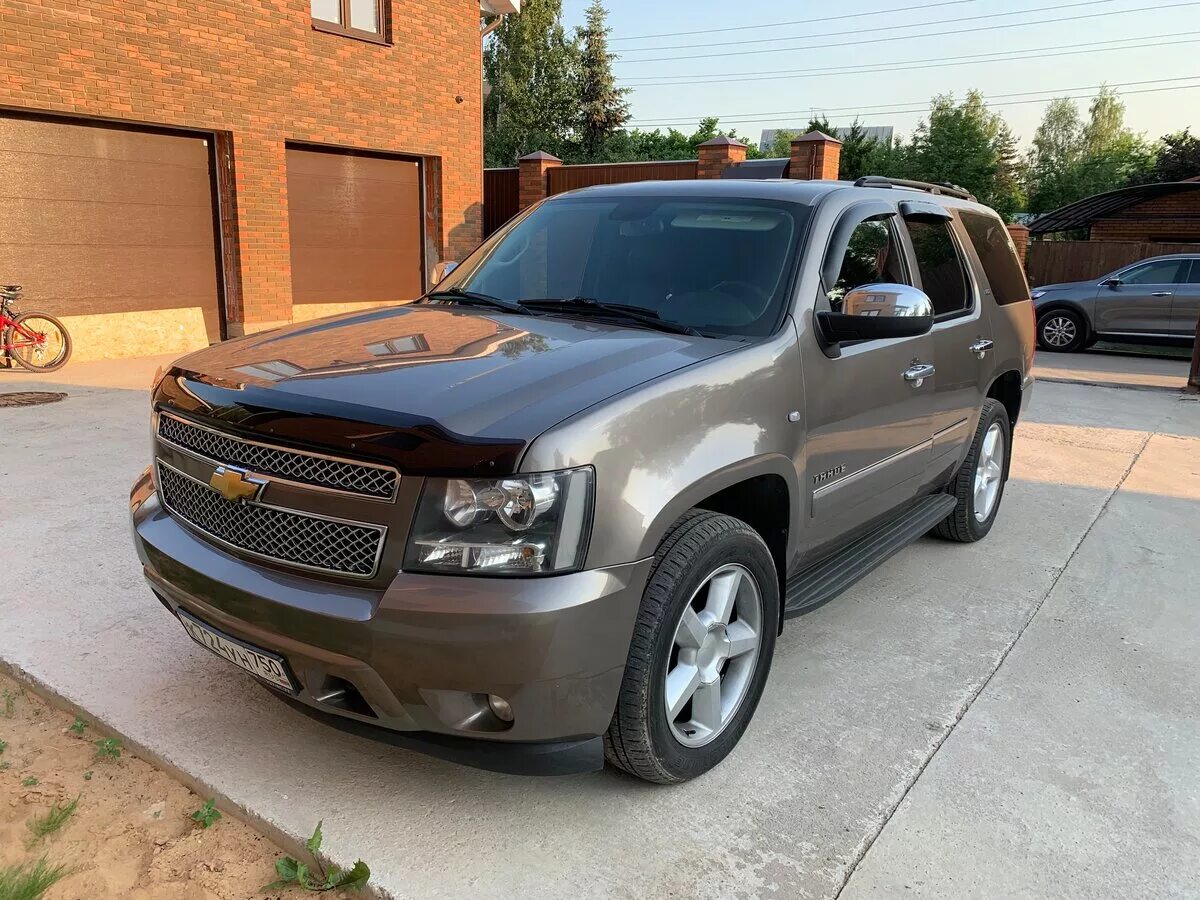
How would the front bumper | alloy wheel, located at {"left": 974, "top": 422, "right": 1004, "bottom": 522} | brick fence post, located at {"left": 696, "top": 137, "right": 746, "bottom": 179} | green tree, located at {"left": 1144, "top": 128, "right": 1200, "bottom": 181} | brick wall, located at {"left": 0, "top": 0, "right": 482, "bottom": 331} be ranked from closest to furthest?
the front bumper < alloy wheel, located at {"left": 974, "top": 422, "right": 1004, "bottom": 522} < brick wall, located at {"left": 0, "top": 0, "right": 482, "bottom": 331} < brick fence post, located at {"left": 696, "top": 137, "right": 746, "bottom": 179} < green tree, located at {"left": 1144, "top": 128, "right": 1200, "bottom": 181}

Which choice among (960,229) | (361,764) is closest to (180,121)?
(960,229)

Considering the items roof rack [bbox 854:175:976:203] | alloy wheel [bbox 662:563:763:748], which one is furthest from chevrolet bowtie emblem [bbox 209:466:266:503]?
roof rack [bbox 854:175:976:203]

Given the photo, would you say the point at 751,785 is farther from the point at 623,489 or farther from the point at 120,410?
the point at 120,410

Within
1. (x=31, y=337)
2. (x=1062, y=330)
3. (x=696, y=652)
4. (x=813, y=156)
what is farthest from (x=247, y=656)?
(x=813, y=156)

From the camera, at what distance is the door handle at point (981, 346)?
4594mm

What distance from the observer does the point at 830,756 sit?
9.82ft

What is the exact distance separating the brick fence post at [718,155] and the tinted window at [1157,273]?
23.0 feet

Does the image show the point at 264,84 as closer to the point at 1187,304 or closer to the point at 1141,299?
the point at 1141,299

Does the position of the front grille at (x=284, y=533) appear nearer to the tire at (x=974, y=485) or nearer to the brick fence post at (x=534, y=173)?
the tire at (x=974, y=485)

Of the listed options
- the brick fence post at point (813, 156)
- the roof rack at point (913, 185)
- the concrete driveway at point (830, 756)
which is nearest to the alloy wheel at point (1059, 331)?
the brick fence post at point (813, 156)

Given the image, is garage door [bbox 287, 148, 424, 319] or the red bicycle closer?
the red bicycle

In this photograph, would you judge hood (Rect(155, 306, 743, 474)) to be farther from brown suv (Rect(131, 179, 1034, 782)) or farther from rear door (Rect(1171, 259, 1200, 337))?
rear door (Rect(1171, 259, 1200, 337))

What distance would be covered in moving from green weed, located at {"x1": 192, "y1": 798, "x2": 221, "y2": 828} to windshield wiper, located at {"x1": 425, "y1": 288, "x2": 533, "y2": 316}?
6.35ft

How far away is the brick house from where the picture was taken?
10180 mm
